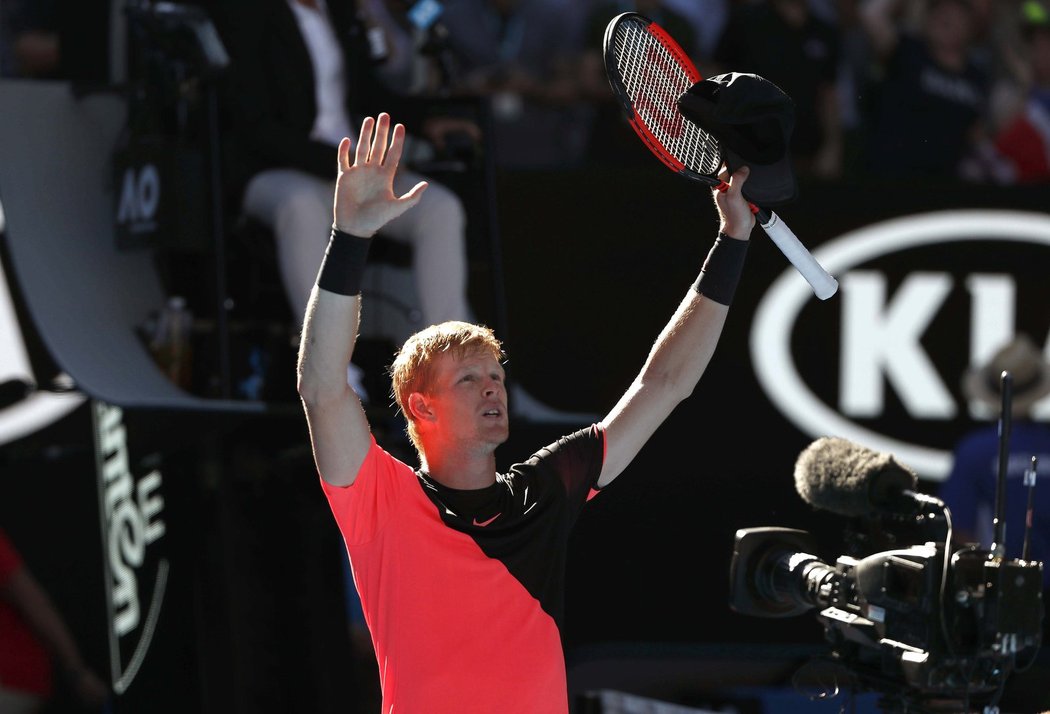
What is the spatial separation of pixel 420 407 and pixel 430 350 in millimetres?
101

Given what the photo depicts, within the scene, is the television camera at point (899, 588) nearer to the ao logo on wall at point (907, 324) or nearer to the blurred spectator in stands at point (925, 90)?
the ao logo on wall at point (907, 324)

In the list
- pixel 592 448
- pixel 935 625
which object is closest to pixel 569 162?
pixel 592 448

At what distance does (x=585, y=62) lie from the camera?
6852 millimetres

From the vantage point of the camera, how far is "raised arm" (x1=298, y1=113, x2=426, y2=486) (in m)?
2.79

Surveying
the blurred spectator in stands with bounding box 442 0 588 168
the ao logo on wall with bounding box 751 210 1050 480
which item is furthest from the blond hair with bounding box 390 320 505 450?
the blurred spectator in stands with bounding box 442 0 588 168

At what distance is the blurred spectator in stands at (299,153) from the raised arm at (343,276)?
81.8 inches

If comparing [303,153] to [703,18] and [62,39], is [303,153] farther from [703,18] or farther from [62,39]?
[703,18]

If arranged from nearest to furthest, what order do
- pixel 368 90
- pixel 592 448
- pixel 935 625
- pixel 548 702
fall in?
pixel 935 625 < pixel 548 702 < pixel 592 448 < pixel 368 90

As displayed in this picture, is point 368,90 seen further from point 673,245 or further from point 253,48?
point 673,245

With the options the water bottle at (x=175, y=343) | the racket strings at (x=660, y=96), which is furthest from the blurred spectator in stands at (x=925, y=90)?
the racket strings at (x=660, y=96)

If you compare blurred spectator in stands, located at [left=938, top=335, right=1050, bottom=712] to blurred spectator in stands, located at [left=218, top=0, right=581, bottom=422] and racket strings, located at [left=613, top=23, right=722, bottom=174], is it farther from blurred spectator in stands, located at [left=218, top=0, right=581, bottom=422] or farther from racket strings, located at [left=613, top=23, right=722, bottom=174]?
racket strings, located at [left=613, top=23, right=722, bottom=174]

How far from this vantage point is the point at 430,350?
309 centimetres

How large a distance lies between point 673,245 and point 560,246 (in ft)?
1.34

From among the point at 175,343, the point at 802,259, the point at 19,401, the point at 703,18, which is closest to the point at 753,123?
the point at 802,259
